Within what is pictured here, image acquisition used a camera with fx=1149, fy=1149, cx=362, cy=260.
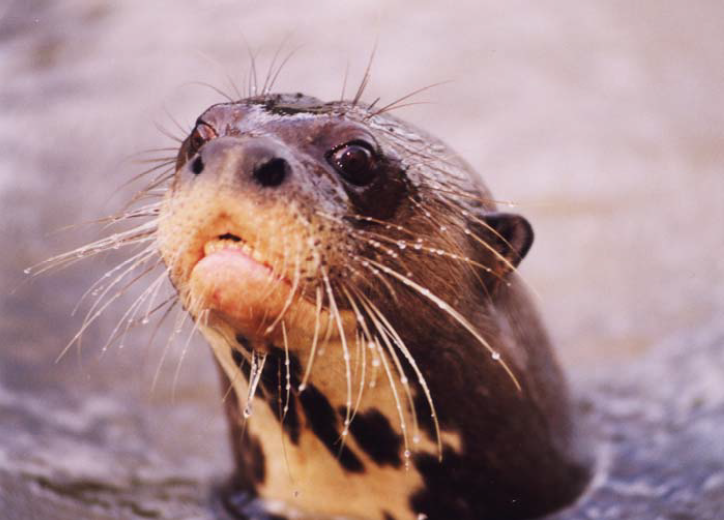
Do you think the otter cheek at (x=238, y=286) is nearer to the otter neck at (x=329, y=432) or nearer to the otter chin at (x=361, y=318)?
the otter chin at (x=361, y=318)

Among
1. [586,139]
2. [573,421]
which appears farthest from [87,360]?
[586,139]

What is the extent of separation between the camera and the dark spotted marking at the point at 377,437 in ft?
8.79

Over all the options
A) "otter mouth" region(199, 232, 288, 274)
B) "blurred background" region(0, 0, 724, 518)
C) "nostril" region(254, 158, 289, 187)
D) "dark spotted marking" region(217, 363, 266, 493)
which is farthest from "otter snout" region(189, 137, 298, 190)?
"blurred background" region(0, 0, 724, 518)

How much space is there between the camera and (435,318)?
261 cm

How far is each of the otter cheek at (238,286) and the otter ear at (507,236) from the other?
28.7 inches

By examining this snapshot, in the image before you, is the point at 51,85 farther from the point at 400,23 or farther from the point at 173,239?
the point at 173,239

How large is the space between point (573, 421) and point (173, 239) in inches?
58.5

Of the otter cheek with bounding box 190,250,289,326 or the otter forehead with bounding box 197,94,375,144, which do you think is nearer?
the otter cheek with bounding box 190,250,289,326

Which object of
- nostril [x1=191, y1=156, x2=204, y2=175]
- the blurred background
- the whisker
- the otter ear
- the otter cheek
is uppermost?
the blurred background

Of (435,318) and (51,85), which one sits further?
(51,85)

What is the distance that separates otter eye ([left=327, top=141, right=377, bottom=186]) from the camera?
2.38 meters

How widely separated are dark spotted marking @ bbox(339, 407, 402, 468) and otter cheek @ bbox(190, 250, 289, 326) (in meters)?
0.52

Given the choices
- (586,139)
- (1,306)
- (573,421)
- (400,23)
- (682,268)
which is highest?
(400,23)

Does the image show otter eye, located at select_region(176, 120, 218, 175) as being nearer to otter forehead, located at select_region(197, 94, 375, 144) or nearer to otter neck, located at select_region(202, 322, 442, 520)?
otter forehead, located at select_region(197, 94, 375, 144)
